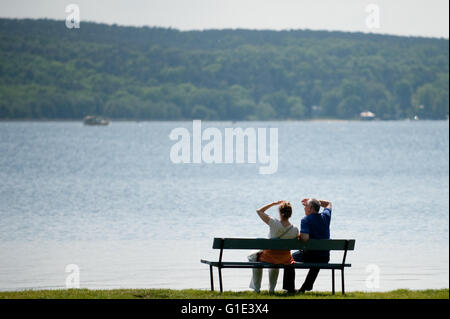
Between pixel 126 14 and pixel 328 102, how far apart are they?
42891 mm

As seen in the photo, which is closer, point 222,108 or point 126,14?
point 126,14

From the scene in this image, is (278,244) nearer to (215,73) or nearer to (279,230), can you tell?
(279,230)

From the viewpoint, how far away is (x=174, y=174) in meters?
57.9

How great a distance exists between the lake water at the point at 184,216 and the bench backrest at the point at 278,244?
402cm

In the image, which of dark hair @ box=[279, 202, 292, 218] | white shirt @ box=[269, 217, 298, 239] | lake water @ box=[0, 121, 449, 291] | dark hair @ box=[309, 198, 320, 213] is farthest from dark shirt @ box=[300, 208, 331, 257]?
lake water @ box=[0, 121, 449, 291]

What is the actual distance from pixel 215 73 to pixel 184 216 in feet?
231

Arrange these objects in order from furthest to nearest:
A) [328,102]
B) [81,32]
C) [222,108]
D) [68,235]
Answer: [222,108] → [328,102] → [81,32] → [68,235]

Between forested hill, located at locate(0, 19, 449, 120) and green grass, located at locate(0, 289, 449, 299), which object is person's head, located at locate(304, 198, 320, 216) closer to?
green grass, located at locate(0, 289, 449, 299)

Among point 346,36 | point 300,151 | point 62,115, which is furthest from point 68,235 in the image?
point 62,115

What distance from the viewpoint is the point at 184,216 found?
30.3m

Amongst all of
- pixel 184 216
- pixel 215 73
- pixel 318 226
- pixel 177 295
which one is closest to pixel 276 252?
pixel 318 226

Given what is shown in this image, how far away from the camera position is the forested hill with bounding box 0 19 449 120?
79.4m

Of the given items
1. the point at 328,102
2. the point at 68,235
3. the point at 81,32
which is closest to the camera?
the point at 68,235
